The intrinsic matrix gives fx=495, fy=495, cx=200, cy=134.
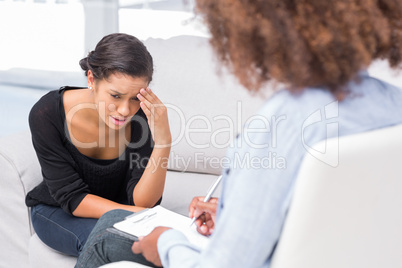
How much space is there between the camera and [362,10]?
77 centimetres

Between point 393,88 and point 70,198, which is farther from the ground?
point 393,88

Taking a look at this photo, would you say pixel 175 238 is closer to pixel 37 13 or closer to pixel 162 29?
pixel 162 29

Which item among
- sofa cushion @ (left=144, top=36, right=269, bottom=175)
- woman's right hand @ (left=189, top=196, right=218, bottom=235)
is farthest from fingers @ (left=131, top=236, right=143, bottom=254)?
sofa cushion @ (left=144, top=36, right=269, bottom=175)

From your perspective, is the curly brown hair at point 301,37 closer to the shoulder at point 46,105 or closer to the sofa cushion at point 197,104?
the shoulder at point 46,105

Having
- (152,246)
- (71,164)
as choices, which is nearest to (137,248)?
(152,246)

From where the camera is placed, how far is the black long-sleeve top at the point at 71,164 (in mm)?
1616

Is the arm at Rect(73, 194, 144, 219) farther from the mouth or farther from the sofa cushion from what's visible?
the sofa cushion

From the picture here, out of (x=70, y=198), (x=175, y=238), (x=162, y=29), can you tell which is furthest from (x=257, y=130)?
(x=162, y=29)

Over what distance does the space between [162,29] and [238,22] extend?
2.58 m

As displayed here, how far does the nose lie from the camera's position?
1579 mm

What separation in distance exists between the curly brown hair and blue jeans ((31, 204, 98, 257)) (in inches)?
37.1

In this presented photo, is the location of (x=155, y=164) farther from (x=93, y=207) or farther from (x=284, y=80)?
(x=284, y=80)

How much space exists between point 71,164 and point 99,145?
Result: 0.13 m

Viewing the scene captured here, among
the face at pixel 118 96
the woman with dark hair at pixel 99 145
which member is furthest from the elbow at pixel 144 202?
the face at pixel 118 96
